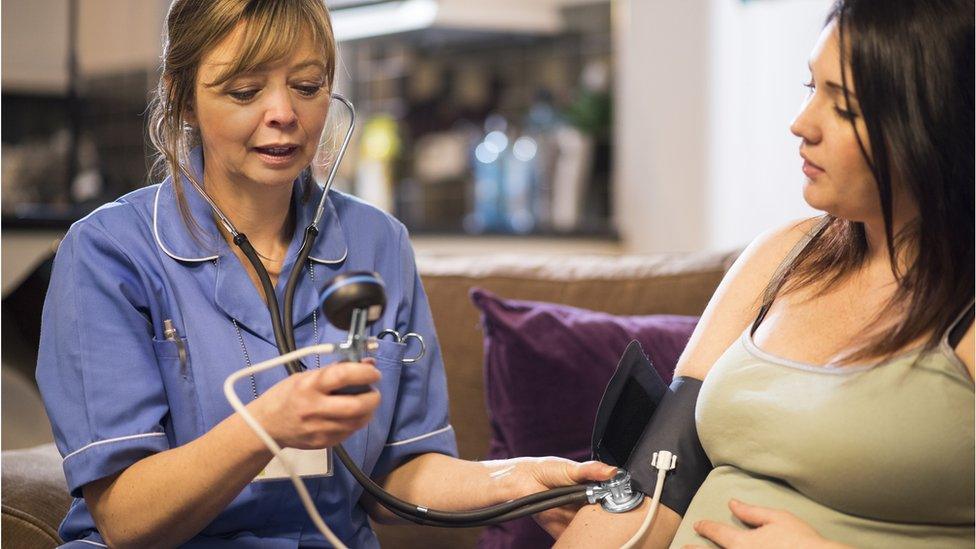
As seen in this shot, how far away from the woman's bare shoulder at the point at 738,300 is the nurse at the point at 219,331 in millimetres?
186

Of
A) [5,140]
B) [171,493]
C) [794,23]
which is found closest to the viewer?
[171,493]

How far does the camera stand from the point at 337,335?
1.31 meters

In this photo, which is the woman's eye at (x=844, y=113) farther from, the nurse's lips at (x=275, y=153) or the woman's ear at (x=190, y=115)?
the woman's ear at (x=190, y=115)

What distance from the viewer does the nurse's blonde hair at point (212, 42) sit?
4.00 feet

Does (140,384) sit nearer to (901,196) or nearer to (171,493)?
(171,493)

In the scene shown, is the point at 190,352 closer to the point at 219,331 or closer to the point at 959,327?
the point at 219,331

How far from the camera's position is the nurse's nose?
4.01ft

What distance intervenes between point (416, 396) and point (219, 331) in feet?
0.91

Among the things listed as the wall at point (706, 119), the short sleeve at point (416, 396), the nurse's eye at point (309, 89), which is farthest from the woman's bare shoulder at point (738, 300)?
the wall at point (706, 119)

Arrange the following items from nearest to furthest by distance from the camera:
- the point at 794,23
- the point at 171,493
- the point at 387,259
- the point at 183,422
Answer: the point at 171,493
the point at 183,422
the point at 387,259
the point at 794,23

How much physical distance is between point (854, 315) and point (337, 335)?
0.60 meters

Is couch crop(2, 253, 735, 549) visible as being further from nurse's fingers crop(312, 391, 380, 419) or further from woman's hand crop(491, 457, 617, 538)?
nurse's fingers crop(312, 391, 380, 419)

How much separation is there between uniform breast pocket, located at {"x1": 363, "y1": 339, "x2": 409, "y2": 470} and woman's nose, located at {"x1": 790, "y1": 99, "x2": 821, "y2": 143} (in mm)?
553

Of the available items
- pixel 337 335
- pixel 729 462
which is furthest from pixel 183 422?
pixel 729 462
